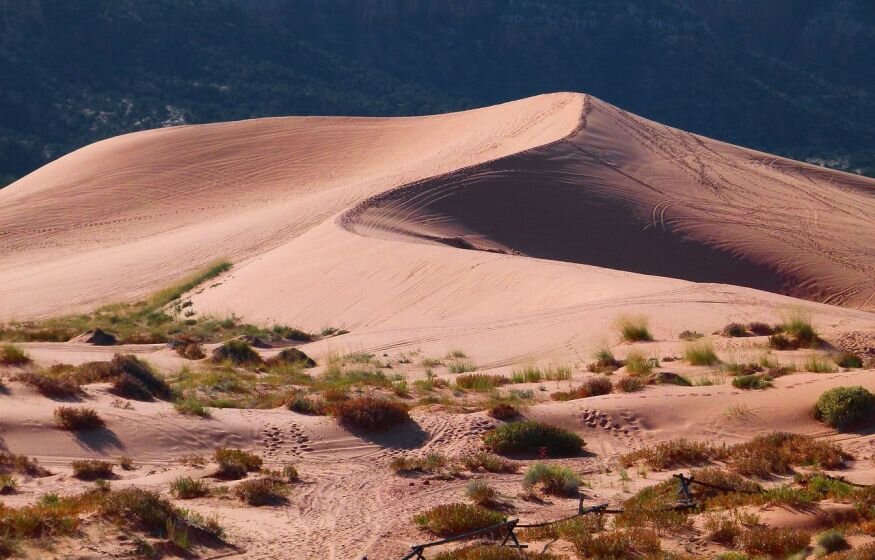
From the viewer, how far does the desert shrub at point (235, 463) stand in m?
11.1

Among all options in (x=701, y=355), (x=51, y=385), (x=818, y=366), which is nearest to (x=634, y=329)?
(x=701, y=355)

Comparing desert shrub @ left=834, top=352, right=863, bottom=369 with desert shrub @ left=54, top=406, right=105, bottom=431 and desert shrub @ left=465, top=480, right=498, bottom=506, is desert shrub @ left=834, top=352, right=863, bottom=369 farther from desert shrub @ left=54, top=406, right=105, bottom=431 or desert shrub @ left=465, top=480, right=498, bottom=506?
desert shrub @ left=54, top=406, right=105, bottom=431

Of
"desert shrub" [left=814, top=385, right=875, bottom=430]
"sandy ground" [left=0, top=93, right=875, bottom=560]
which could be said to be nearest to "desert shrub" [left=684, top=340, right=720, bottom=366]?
"sandy ground" [left=0, top=93, right=875, bottom=560]

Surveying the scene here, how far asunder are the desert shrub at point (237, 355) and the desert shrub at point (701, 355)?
22.1 ft

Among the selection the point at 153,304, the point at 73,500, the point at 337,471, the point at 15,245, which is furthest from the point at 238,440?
the point at 15,245

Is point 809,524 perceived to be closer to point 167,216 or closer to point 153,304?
point 153,304

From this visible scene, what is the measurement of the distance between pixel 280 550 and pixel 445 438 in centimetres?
415

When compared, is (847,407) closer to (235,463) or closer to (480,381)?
(480,381)

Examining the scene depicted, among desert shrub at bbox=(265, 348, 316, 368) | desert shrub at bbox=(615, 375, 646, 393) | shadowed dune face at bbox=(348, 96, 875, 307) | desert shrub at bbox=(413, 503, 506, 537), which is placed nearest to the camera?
desert shrub at bbox=(413, 503, 506, 537)

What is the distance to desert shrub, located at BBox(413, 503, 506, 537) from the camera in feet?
31.0

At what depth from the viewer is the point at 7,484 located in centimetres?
995

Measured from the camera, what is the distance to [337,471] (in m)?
11.7

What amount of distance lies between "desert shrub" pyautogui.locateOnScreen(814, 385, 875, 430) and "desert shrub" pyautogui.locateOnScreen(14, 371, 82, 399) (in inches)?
334

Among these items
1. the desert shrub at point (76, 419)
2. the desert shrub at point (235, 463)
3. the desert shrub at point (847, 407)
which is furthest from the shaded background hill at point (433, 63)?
the desert shrub at point (847, 407)
